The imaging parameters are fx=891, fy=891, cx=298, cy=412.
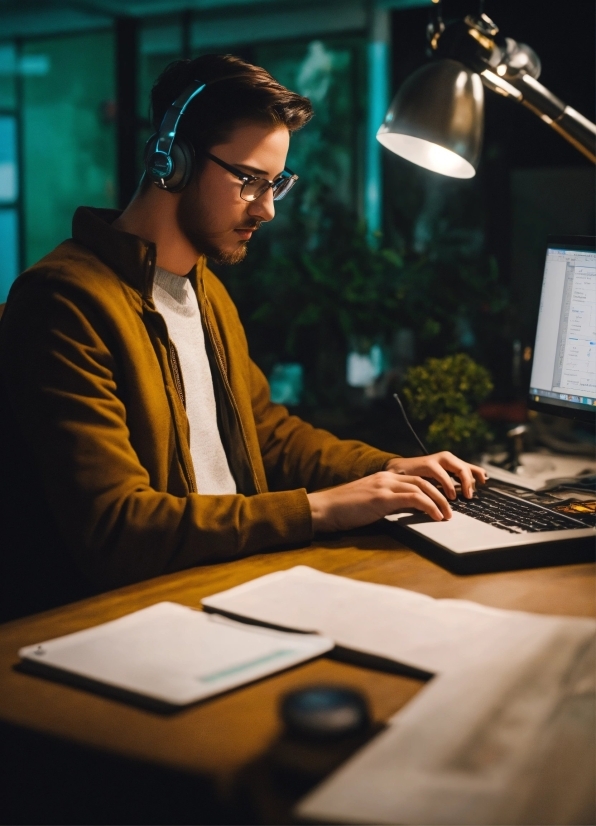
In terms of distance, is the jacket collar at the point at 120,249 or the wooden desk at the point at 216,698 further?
the jacket collar at the point at 120,249

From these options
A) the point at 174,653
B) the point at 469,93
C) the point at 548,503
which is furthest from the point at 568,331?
the point at 174,653

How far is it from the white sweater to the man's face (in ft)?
0.33

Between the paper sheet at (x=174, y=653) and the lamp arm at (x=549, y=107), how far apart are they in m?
1.04

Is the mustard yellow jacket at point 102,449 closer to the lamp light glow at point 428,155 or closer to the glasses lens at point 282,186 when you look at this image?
the glasses lens at point 282,186

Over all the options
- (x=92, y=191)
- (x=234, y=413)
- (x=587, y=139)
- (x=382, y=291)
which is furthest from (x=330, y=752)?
(x=92, y=191)

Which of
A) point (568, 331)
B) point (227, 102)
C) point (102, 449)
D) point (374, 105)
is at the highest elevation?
point (374, 105)

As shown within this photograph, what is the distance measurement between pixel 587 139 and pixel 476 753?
119 centimetres

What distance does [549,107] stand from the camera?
1500mm

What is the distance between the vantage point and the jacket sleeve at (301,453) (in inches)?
64.3

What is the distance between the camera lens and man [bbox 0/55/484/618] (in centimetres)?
120

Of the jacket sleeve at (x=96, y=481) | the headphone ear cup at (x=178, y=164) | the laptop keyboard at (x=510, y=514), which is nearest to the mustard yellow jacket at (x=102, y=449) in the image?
the jacket sleeve at (x=96, y=481)

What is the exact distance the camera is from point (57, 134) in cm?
540

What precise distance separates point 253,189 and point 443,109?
0.35 metres

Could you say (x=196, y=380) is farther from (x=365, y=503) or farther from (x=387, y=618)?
(x=387, y=618)
